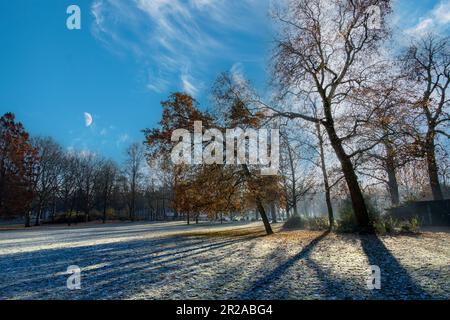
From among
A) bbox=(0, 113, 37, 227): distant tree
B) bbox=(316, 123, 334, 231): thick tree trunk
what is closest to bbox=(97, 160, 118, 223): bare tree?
bbox=(0, 113, 37, 227): distant tree

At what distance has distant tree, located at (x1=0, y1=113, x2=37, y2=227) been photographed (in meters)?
39.5

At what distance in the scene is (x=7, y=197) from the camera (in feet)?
129

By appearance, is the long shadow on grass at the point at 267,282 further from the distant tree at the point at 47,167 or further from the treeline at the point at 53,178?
the distant tree at the point at 47,167

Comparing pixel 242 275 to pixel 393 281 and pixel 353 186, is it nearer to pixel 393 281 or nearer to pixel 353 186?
pixel 393 281

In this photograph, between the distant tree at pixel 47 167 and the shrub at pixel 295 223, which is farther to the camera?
the distant tree at pixel 47 167

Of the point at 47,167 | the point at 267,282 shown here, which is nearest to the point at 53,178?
the point at 47,167

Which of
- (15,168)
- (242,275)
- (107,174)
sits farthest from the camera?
(107,174)

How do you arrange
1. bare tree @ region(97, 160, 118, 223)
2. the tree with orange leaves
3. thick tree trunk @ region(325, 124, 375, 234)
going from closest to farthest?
thick tree trunk @ region(325, 124, 375, 234) → the tree with orange leaves → bare tree @ region(97, 160, 118, 223)

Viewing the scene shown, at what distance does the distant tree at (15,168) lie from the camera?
39531 mm

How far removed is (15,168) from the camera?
4125 centimetres

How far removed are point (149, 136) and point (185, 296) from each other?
1315 centimetres

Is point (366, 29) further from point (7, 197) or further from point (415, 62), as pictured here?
point (7, 197)

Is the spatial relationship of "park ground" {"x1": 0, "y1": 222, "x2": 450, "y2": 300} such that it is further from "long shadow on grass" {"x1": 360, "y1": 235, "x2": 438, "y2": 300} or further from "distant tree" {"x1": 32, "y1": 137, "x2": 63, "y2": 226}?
"distant tree" {"x1": 32, "y1": 137, "x2": 63, "y2": 226}

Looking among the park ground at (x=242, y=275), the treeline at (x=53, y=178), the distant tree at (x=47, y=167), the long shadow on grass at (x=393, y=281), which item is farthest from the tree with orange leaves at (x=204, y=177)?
the distant tree at (x=47, y=167)
